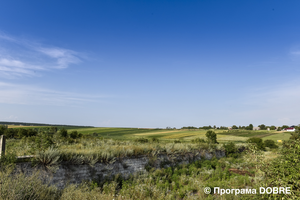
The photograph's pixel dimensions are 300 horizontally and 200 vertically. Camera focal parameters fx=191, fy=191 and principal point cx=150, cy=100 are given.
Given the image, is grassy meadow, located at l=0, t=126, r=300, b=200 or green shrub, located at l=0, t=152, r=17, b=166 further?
green shrub, located at l=0, t=152, r=17, b=166

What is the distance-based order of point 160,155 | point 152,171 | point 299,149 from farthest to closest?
point 160,155 → point 152,171 → point 299,149

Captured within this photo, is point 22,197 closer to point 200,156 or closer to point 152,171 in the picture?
point 152,171

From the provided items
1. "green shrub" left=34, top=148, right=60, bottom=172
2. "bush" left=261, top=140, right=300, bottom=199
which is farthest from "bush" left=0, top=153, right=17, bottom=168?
"bush" left=261, top=140, right=300, bottom=199

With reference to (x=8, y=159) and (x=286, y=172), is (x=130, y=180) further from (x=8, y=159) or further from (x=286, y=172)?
(x=286, y=172)

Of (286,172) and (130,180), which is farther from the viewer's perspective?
(130,180)

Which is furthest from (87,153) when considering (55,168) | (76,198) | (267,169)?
(267,169)

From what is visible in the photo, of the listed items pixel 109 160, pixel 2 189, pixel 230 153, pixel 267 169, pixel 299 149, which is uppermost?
pixel 299 149

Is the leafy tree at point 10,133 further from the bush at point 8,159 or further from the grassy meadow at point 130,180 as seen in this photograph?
the bush at point 8,159

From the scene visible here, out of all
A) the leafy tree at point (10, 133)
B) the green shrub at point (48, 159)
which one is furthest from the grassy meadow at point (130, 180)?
the leafy tree at point (10, 133)

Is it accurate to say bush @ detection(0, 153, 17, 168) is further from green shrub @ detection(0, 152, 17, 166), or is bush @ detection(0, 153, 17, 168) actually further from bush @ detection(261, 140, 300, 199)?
bush @ detection(261, 140, 300, 199)

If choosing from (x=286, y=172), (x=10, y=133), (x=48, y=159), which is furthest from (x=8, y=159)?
(x=10, y=133)

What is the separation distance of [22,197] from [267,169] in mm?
6098

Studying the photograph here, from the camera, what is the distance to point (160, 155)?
14.4 m

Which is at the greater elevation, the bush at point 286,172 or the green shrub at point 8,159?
the bush at point 286,172
